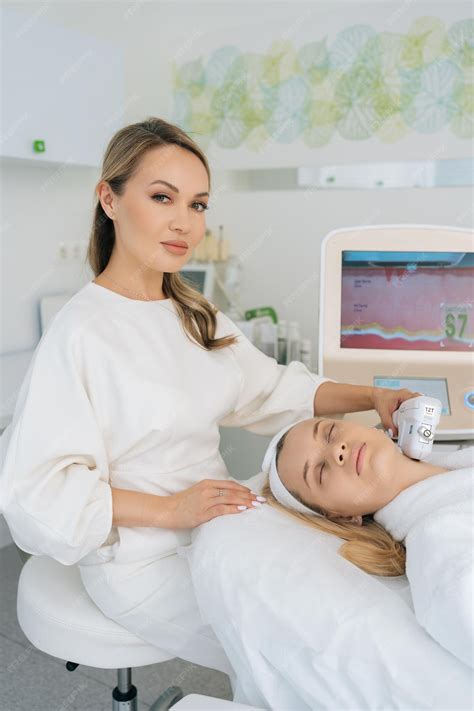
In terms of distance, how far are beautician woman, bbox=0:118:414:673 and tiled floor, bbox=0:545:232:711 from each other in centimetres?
87

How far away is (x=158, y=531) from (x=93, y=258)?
580 mm

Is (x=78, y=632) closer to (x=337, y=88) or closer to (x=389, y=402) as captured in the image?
(x=389, y=402)

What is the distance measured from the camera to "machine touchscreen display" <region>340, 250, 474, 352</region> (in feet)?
5.69

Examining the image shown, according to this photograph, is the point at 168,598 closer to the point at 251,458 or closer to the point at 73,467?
the point at 73,467

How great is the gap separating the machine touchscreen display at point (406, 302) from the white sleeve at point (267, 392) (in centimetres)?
→ 27

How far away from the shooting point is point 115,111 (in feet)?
9.21

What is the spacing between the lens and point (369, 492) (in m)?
1.19

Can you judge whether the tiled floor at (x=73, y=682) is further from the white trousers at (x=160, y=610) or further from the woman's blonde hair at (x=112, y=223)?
the woman's blonde hair at (x=112, y=223)

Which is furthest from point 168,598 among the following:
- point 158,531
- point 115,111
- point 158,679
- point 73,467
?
point 115,111

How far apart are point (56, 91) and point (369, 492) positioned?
1.99m

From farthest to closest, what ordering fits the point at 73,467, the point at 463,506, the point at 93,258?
1. the point at 93,258
2. the point at 73,467
3. the point at 463,506

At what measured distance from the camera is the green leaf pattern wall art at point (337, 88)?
7.97 ft

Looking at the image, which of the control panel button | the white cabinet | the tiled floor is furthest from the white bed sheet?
the white cabinet

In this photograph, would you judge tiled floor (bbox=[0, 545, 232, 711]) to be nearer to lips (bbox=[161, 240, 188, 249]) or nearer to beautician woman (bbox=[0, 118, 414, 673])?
beautician woman (bbox=[0, 118, 414, 673])
